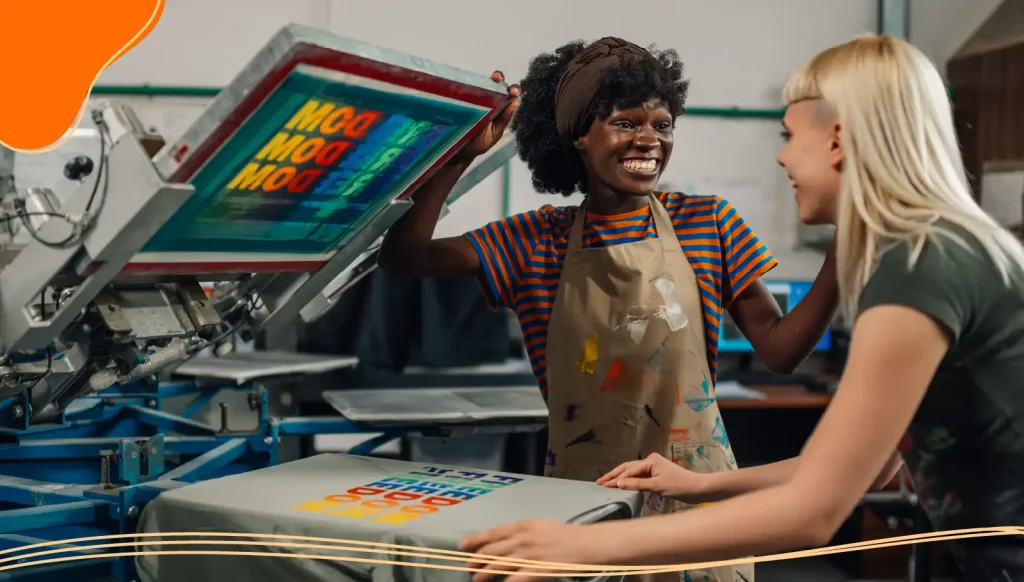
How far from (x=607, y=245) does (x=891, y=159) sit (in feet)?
1.76

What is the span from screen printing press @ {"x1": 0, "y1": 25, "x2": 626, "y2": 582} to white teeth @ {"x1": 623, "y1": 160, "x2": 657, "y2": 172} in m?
0.23

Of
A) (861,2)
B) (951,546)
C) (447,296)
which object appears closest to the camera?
(951,546)

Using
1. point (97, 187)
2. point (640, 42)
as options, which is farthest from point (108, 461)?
point (640, 42)

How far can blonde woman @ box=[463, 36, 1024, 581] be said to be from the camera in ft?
2.69

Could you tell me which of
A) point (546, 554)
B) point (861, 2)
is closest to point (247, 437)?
point (546, 554)

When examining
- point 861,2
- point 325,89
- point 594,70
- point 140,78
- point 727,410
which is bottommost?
point 727,410

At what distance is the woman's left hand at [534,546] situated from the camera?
0.80m

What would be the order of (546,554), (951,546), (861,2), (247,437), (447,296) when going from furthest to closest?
(861,2), (447,296), (247,437), (951,546), (546,554)

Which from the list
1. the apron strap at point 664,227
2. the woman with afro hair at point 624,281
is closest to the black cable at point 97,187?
the woman with afro hair at point 624,281

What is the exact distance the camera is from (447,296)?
3213 millimetres

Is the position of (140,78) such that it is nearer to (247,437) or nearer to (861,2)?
(247,437)

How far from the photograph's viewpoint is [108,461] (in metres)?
1.27

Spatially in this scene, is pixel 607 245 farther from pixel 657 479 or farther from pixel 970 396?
pixel 970 396

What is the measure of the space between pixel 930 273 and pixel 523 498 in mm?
474
